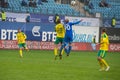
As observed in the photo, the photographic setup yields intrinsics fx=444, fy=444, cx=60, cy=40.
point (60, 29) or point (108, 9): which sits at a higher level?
point (60, 29)

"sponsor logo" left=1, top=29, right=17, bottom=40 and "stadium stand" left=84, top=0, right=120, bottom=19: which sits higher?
"stadium stand" left=84, top=0, right=120, bottom=19

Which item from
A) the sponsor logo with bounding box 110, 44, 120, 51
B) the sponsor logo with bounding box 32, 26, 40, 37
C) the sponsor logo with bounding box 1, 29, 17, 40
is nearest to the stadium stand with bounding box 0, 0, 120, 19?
the sponsor logo with bounding box 32, 26, 40, 37

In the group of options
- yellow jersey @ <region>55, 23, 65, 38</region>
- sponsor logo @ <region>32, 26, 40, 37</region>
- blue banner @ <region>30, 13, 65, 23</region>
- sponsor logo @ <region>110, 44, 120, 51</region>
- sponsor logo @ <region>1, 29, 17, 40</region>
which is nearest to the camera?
yellow jersey @ <region>55, 23, 65, 38</region>

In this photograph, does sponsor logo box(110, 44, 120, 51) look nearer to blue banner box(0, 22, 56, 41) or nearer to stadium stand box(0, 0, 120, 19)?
stadium stand box(0, 0, 120, 19)

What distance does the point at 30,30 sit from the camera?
40062 millimetres

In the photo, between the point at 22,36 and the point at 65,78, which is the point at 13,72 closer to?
the point at 65,78

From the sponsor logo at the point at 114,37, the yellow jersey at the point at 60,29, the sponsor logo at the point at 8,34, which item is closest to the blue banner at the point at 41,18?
the sponsor logo at the point at 8,34

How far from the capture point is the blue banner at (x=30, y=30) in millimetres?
38375

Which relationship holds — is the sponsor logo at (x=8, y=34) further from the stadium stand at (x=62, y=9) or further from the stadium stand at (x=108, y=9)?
the stadium stand at (x=108, y=9)

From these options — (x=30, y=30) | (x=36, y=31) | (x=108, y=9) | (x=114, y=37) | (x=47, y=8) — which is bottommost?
(x=114, y=37)

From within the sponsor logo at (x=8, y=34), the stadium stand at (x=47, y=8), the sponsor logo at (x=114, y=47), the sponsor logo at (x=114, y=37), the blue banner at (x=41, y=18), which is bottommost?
the sponsor logo at (x=114, y=47)

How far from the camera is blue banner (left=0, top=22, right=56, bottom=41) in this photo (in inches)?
1511

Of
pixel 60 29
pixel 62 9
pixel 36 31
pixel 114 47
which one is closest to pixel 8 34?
pixel 36 31

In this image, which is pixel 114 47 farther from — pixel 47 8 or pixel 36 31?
pixel 36 31
